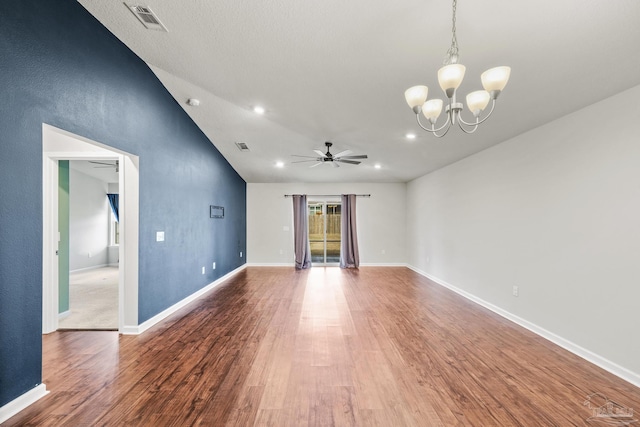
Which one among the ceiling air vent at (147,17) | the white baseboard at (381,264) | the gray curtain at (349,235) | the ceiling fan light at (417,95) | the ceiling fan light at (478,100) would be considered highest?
the ceiling air vent at (147,17)

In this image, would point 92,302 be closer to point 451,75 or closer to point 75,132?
point 75,132

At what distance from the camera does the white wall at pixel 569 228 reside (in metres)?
2.34

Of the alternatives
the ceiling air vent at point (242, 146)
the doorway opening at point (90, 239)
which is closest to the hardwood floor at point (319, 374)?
the doorway opening at point (90, 239)

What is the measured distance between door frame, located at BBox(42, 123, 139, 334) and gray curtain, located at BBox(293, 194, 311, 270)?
4725mm

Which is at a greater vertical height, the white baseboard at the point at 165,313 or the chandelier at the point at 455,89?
the chandelier at the point at 455,89

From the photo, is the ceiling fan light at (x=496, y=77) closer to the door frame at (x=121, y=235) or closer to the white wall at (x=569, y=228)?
the white wall at (x=569, y=228)

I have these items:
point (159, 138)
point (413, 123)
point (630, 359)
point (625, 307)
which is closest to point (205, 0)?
point (159, 138)

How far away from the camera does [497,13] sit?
1.91 meters

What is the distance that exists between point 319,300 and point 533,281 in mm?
2880

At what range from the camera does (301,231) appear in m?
7.73

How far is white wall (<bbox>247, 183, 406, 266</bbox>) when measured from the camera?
7.88 m

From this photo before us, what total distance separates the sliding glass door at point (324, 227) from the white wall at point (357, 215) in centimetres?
48

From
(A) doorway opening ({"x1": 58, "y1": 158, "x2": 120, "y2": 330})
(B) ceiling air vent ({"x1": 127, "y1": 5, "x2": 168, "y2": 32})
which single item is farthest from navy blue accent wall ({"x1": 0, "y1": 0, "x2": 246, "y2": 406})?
(A) doorway opening ({"x1": 58, "y1": 158, "x2": 120, "y2": 330})

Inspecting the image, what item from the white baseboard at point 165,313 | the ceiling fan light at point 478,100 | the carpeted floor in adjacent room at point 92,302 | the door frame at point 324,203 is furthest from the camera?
the door frame at point 324,203
